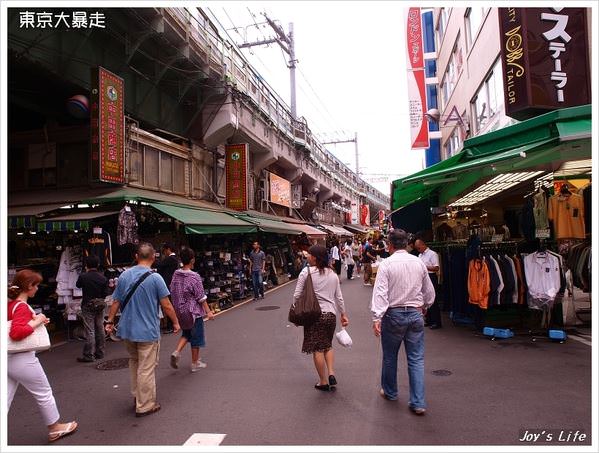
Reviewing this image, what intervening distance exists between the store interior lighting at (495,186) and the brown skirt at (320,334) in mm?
4582

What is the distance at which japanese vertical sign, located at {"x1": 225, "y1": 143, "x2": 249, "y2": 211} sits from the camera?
54.2 feet

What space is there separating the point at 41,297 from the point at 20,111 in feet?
19.7

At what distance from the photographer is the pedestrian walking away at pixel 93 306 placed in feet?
23.0

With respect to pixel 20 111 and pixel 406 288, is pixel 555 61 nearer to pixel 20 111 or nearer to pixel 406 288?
pixel 406 288

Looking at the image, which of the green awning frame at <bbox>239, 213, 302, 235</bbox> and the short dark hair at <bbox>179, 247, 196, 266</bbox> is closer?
the short dark hair at <bbox>179, 247, 196, 266</bbox>

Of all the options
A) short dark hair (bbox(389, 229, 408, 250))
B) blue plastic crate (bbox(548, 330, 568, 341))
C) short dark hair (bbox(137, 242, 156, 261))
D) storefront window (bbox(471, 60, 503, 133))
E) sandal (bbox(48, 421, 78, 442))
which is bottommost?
sandal (bbox(48, 421, 78, 442))

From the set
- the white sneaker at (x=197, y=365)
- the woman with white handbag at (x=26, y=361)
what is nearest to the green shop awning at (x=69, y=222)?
the white sneaker at (x=197, y=365)

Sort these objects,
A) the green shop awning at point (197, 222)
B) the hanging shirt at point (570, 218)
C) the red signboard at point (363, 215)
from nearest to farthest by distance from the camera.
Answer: the hanging shirt at point (570, 218) < the green shop awning at point (197, 222) < the red signboard at point (363, 215)

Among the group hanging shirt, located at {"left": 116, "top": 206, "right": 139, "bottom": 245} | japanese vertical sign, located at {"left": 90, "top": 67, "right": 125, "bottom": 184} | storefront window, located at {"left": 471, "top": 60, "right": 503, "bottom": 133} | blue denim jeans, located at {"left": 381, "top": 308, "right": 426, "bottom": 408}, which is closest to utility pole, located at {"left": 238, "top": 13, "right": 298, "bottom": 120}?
storefront window, located at {"left": 471, "top": 60, "right": 503, "bottom": 133}

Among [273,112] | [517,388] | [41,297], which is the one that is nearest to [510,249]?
[517,388]

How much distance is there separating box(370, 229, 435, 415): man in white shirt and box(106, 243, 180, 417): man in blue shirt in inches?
93.4

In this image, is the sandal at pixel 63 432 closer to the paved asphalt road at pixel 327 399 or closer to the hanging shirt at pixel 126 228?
the paved asphalt road at pixel 327 399

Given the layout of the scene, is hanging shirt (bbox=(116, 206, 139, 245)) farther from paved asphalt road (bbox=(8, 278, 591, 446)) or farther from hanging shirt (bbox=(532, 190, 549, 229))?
hanging shirt (bbox=(532, 190, 549, 229))

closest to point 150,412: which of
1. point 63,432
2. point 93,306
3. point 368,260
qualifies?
point 63,432
